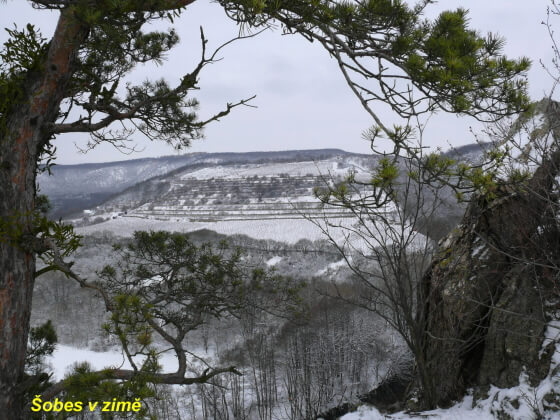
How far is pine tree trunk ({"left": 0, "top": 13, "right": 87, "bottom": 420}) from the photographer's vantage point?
219 centimetres

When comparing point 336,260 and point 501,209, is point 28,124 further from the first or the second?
point 336,260

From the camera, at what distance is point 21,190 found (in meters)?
2.30

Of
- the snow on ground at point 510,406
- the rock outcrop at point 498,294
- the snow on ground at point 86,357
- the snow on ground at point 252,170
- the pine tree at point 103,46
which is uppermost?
the snow on ground at point 252,170

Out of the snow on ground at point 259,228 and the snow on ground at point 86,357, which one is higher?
the snow on ground at point 259,228

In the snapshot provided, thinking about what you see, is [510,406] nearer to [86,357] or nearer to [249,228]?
[86,357]

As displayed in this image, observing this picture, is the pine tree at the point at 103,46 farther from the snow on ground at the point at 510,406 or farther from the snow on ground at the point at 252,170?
the snow on ground at the point at 252,170

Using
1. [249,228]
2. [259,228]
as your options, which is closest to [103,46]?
[249,228]

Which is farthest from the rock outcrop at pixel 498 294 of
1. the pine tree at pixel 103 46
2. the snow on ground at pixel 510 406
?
the pine tree at pixel 103 46

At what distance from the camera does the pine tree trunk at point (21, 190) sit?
2.19m

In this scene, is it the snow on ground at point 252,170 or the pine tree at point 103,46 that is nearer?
the pine tree at point 103,46

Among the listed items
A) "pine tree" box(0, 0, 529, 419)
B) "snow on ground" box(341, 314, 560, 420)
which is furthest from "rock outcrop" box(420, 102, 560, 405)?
"pine tree" box(0, 0, 529, 419)

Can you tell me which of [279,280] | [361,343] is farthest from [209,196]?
[279,280]

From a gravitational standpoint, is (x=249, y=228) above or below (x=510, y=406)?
above

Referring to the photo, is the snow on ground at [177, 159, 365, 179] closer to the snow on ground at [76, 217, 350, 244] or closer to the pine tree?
the snow on ground at [76, 217, 350, 244]
